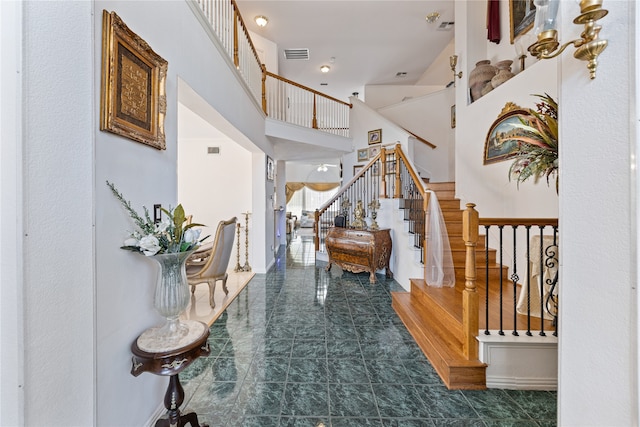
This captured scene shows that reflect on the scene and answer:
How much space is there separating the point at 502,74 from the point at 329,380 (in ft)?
12.6

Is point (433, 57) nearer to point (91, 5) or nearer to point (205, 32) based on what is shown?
point (205, 32)

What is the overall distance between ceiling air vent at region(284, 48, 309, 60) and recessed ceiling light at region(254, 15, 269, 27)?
3.29 ft

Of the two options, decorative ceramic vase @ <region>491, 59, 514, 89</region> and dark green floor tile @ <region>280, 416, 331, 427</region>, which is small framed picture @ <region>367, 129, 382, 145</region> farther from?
dark green floor tile @ <region>280, 416, 331, 427</region>

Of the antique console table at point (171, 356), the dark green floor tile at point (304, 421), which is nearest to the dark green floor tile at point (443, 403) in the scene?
the dark green floor tile at point (304, 421)

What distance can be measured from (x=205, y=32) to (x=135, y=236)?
6.41 ft

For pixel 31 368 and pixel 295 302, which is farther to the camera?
pixel 295 302

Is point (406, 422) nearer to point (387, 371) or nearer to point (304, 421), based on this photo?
point (387, 371)

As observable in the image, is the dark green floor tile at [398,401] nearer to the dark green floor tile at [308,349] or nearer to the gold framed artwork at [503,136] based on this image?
the dark green floor tile at [308,349]

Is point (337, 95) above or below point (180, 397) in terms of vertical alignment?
above

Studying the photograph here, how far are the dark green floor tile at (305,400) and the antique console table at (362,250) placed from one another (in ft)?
8.41

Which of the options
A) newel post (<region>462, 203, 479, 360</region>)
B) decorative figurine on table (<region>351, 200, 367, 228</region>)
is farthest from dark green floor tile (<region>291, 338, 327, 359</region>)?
decorative figurine on table (<region>351, 200, 367, 228</region>)

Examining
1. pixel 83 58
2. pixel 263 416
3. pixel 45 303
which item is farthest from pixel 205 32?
pixel 263 416

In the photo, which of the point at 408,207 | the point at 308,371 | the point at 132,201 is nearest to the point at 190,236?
the point at 132,201

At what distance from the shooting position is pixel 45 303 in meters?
0.92
